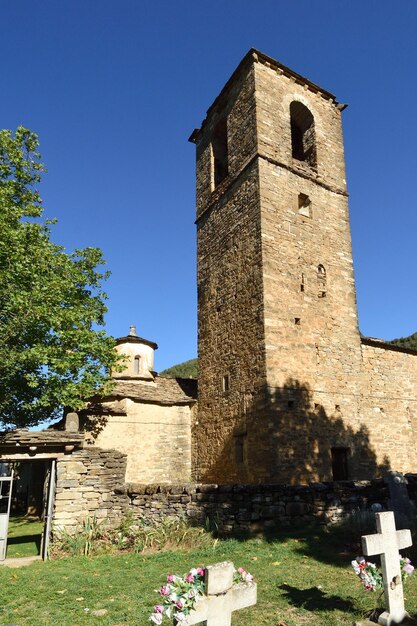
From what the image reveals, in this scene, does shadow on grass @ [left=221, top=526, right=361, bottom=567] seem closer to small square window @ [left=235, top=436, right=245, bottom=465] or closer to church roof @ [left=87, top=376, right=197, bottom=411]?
small square window @ [left=235, top=436, right=245, bottom=465]

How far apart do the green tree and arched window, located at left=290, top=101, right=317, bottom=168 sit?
10949 mm

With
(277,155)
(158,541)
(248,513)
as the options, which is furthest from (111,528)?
(277,155)

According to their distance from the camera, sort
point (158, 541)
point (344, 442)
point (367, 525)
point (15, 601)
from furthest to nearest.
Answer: point (344, 442), point (158, 541), point (367, 525), point (15, 601)

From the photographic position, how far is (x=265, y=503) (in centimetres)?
966

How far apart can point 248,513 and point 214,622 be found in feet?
20.5

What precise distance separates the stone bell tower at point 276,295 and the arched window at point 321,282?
6 centimetres

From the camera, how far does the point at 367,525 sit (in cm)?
871

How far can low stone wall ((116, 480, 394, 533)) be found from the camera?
960 cm

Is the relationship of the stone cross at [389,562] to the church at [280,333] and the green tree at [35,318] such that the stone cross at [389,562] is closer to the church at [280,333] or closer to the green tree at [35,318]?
the church at [280,333]

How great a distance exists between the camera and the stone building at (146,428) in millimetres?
15938

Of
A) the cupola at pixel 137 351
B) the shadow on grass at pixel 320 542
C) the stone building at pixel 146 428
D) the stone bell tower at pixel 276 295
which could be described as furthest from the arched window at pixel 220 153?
the shadow on grass at pixel 320 542

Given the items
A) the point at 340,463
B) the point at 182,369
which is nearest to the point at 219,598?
the point at 340,463

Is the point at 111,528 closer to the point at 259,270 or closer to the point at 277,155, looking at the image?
the point at 259,270

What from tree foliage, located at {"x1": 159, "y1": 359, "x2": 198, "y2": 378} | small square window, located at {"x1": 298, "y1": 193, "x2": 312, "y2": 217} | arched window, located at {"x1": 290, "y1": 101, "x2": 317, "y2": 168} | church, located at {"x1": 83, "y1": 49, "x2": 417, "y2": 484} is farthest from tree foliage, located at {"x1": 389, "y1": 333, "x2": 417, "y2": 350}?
small square window, located at {"x1": 298, "y1": 193, "x2": 312, "y2": 217}
